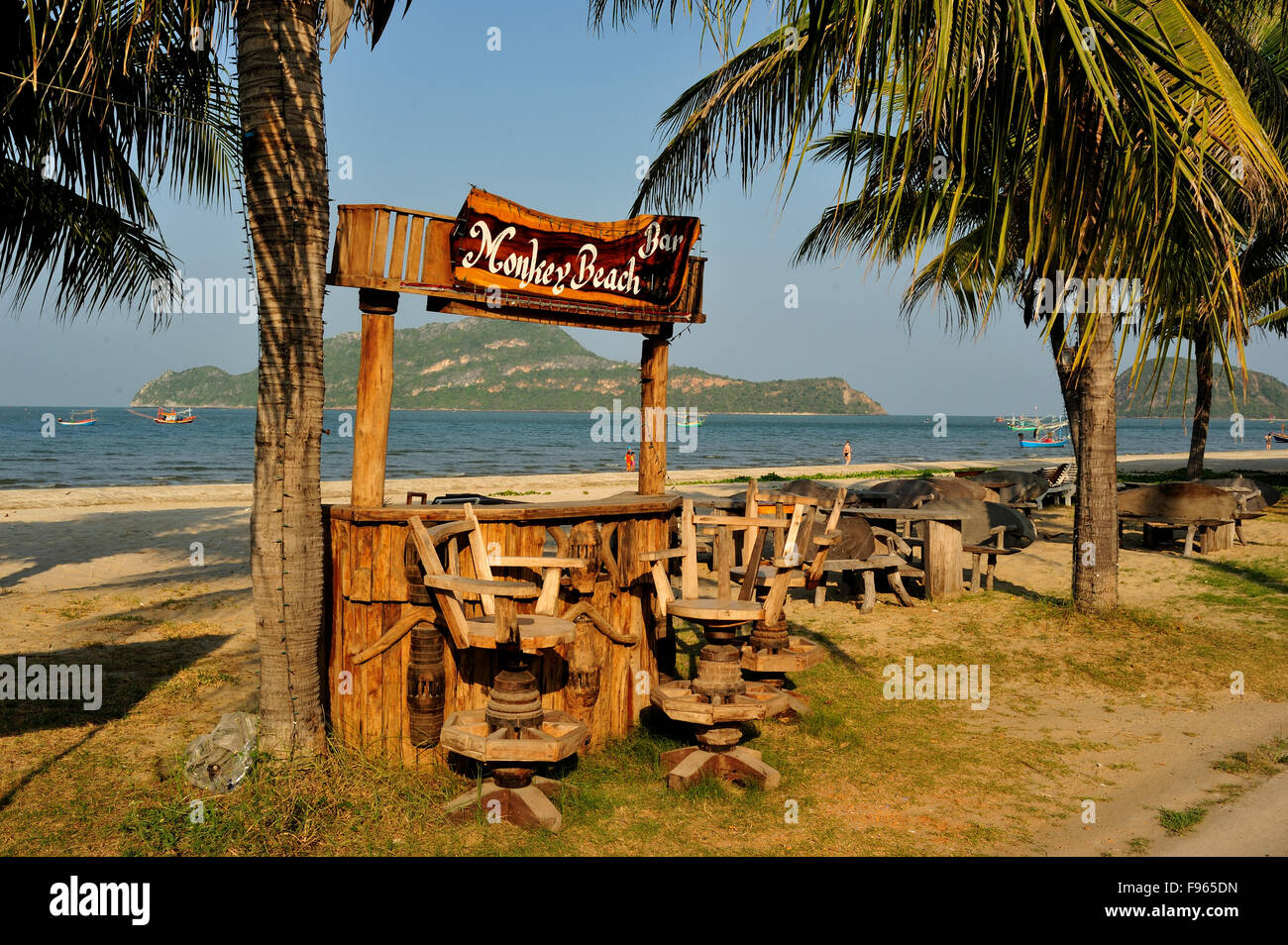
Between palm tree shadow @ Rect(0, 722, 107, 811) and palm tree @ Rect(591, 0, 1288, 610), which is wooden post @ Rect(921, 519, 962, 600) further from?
palm tree shadow @ Rect(0, 722, 107, 811)

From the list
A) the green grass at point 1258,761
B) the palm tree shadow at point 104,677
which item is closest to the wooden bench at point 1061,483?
the green grass at point 1258,761

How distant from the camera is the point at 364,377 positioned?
6.04 meters

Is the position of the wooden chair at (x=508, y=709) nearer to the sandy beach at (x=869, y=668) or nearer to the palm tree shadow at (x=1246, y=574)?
the sandy beach at (x=869, y=668)

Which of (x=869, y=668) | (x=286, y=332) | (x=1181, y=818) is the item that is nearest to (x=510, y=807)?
(x=286, y=332)

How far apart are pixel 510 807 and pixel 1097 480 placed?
8.77 m

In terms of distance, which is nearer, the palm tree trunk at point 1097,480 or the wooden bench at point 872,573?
the palm tree trunk at point 1097,480

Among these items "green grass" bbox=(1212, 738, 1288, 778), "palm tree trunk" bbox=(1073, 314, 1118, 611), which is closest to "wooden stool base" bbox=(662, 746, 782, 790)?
"green grass" bbox=(1212, 738, 1288, 778)

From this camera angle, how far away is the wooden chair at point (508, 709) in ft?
16.6

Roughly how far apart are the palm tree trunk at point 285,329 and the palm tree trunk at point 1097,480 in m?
9.07

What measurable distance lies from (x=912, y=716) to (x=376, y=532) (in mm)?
4919

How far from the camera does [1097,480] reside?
424 inches

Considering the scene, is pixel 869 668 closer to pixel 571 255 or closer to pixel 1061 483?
pixel 571 255
